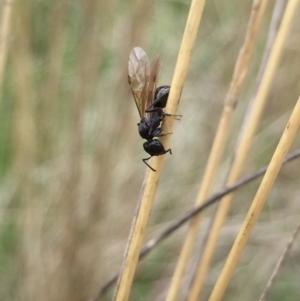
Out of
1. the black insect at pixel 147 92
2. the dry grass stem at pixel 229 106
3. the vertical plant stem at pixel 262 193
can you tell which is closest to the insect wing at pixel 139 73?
the black insect at pixel 147 92

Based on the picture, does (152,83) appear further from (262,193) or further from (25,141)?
(25,141)

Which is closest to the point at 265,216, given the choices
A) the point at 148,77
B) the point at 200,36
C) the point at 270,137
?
the point at 270,137

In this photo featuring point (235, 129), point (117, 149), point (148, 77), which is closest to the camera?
point (148, 77)

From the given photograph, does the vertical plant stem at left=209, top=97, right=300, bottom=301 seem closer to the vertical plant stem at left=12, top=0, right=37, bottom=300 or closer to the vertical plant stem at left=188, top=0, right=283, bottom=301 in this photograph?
the vertical plant stem at left=188, top=0, right=283, bottom=301

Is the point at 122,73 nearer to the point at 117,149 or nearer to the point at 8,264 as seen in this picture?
the point at 117,149

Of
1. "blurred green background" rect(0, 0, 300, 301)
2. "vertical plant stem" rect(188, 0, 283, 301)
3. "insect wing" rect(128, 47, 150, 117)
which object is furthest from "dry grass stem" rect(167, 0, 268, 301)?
"blurred green background" rect(0, 0, 300, 301)

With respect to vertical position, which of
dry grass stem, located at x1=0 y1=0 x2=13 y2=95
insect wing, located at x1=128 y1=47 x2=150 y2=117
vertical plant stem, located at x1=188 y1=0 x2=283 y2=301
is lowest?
vertical plant stem, located at x1=188 y1=0 x2=283 y2=301

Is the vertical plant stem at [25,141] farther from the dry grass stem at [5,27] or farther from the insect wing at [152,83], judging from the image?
the insect wing at [152,83]
